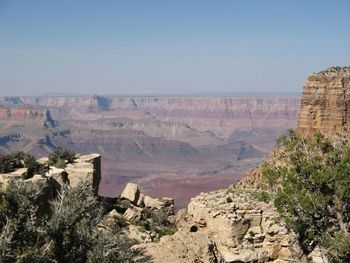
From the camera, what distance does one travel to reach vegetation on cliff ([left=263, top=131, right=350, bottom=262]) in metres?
15.3

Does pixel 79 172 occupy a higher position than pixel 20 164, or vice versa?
pixel 20 164

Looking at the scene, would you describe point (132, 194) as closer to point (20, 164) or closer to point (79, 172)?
point (79, 172)

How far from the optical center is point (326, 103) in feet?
170

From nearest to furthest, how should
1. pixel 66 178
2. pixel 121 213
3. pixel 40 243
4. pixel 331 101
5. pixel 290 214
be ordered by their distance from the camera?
pixel 40 243, pixel 290 214, pixel 66 178, pixel 121 213, pixel 331 101

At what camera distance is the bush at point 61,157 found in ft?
80.8

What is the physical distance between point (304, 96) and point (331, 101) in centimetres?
322

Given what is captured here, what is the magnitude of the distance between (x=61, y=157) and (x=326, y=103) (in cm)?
3465

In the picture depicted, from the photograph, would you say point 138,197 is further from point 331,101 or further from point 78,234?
point 331,101

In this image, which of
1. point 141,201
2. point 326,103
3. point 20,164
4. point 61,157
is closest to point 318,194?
point 20,164

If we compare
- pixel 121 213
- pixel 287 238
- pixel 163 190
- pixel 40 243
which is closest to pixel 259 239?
pixel 287 238

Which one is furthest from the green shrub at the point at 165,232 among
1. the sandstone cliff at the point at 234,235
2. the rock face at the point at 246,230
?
the rock face at the point at 246,230

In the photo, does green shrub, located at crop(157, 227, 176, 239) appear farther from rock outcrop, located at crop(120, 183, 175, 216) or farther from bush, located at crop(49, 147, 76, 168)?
rock outcrop, located at crop(120, 183, 175, 216)

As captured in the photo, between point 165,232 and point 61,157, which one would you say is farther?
point 61,157

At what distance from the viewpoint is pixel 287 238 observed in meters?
19.4
